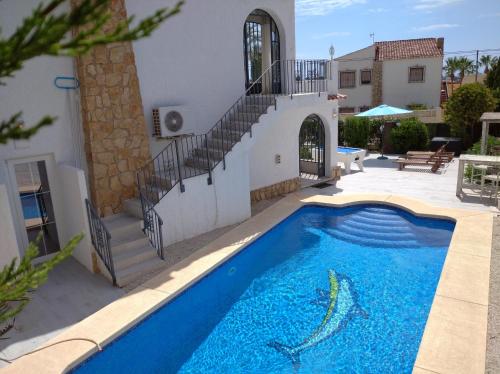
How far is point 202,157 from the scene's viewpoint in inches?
491

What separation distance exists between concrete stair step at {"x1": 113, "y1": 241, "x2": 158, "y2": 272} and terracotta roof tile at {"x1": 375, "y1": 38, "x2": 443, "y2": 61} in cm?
3184

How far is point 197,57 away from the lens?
12.5 m

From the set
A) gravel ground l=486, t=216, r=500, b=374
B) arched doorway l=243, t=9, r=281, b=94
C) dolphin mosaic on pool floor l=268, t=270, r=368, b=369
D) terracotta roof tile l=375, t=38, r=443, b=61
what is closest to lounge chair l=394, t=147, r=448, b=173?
arched doorway l=243, t=9, r=281, b=94

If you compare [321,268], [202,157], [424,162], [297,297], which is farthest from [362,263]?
[424,162]

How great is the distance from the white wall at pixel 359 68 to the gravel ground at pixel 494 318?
28751mm

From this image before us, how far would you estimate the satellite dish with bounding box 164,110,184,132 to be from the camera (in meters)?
11.4

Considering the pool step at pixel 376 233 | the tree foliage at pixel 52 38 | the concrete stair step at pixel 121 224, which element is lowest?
the pool step at pixel 376 233

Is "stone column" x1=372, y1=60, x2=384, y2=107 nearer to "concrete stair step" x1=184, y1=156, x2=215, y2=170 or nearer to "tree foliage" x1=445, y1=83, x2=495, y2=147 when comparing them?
"tree foliage" x1=445, y1=83, x2=495, y2=147

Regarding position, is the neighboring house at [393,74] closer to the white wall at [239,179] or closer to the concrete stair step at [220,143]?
the white wall at [239,179]

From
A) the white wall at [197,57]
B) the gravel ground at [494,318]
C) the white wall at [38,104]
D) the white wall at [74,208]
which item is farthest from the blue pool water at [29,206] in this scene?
the gravel ground at [494,318]

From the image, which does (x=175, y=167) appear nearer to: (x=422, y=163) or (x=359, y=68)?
(x=422, y=163)

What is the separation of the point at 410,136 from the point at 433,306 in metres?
17.7

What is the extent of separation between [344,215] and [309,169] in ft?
16.7

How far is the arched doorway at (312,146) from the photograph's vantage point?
1723cm
